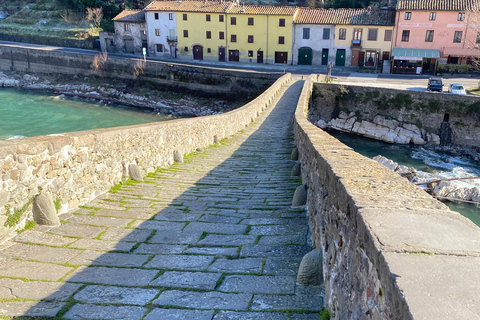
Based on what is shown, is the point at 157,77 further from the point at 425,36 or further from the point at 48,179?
the point at 48,179

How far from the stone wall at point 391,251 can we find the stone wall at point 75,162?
3386 millimetres

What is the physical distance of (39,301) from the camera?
360 centimetres

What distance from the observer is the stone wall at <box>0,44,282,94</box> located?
31822mm

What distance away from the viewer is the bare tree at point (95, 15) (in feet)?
163

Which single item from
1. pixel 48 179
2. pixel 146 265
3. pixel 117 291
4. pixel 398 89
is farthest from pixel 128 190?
pixel 398 89

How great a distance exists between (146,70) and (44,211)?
32908 millimetres

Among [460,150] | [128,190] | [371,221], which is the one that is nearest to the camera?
[371,221]

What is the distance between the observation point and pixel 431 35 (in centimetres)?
3697

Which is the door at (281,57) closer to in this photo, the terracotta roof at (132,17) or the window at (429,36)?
the window at (429,36)

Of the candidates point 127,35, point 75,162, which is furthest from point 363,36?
point 75,162

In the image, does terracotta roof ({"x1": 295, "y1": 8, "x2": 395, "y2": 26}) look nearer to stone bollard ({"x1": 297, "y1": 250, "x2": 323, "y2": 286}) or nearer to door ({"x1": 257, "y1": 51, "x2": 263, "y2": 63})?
door ({"x1": 257, "y1": 51, "x2": 263, "y2": 63})

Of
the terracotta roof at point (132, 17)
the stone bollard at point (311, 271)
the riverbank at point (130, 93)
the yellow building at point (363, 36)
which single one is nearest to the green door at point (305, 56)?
the yellow building at point (363, 36)

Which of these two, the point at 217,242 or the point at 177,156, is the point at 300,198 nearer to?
the point at 217,242

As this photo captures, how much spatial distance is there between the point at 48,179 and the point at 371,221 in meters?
4.25
